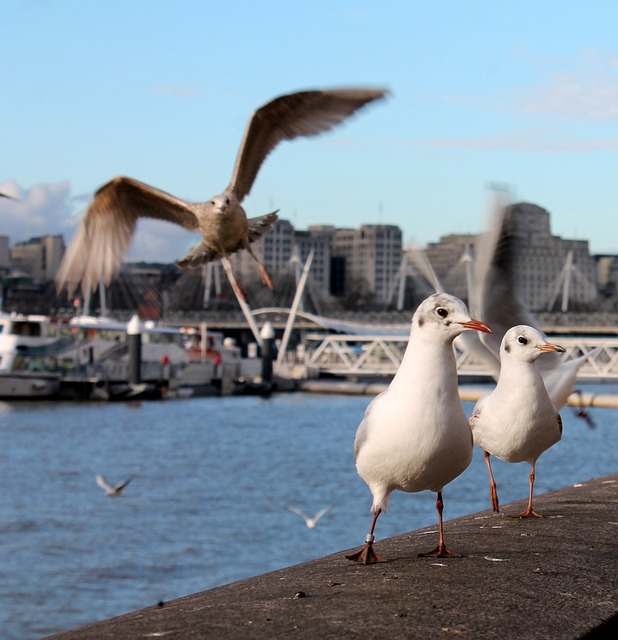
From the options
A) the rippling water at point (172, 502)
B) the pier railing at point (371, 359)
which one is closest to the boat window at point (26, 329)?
the rippling water at point (172, 502)

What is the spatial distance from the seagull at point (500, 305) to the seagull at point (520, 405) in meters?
0.78

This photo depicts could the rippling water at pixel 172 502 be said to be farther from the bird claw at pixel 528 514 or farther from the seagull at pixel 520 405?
the seagull at pixel 520 405

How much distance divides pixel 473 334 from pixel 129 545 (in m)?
12.0

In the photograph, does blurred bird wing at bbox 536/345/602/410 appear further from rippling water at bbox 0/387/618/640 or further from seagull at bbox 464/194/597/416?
rippling water at bbox 0/387/618/640

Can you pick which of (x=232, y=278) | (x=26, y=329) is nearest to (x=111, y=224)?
(x=232, y=278)

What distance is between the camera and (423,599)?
140 inches

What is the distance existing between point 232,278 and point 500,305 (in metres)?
1.70

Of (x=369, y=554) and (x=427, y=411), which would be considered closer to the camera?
(x=427, y=411)

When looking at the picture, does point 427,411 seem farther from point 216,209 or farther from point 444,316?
point 216,209

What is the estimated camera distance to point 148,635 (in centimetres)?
320

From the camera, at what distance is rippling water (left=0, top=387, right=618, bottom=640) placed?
48.7 feet

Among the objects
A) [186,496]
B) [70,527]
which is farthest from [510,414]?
[186,496]

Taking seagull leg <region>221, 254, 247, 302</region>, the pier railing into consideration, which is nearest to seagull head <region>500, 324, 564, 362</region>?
seagull leg <region>221, 254, 247, 302</region>

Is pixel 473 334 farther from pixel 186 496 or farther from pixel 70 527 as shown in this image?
pixel 186 496
